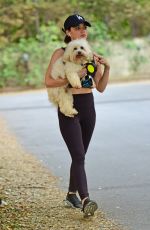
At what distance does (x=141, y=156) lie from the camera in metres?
8.77

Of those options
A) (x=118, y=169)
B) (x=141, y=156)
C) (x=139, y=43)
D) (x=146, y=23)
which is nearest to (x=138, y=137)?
(x=141, y=156)

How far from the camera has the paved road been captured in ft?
19.7

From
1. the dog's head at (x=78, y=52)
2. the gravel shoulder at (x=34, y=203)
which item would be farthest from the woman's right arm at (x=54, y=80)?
the gravel shoulder at (x=34, y=203)

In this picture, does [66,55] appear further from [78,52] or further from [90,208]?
[90,208]

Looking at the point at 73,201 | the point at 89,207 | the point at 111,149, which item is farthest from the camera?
the point at 111,149

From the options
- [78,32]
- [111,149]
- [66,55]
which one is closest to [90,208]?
[66,55]

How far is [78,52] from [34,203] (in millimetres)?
1697

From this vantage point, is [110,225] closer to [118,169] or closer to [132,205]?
[132,205]

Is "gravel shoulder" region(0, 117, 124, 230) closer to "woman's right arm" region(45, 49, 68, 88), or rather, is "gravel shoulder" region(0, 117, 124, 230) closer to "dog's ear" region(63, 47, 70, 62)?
"woman's right arm" region(45, 49, 68, 88)

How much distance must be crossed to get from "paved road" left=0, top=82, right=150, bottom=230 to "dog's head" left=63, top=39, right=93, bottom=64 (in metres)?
1.44

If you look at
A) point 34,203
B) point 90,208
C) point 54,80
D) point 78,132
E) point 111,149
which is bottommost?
point 111,149

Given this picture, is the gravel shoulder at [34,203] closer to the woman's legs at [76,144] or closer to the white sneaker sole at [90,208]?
the white sneaker sole at [90,208]

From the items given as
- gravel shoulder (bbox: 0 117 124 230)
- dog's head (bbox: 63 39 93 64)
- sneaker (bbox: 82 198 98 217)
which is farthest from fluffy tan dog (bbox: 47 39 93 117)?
gravel shoulder (bbox: 0 117 124 230)

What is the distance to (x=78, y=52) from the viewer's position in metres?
5.18
